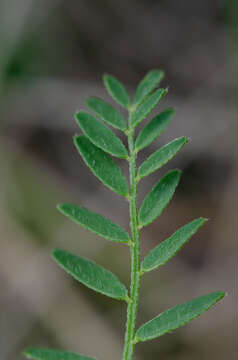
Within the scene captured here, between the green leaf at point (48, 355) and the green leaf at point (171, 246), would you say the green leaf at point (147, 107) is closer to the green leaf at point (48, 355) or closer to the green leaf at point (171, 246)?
the green leaf at point (171, 246)

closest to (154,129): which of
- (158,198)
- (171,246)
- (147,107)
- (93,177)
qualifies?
(147,107)

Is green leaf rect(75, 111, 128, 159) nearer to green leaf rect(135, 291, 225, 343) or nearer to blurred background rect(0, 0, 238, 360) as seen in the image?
green leaf rect(135, 291, 225, 343)

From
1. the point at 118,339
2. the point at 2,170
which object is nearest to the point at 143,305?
the point at 118,339

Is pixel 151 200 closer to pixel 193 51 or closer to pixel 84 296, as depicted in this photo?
pixel 84 296

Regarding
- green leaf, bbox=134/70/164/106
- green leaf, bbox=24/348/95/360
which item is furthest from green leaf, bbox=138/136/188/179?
green leaf, bbox=24/348/95/360

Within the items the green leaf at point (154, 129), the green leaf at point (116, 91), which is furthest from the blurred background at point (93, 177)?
the green leaf at point (154, 129)

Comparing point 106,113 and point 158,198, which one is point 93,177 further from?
point 158,198

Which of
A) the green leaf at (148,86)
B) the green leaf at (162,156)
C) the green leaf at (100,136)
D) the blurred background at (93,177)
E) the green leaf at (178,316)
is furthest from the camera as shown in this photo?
the blurred background at (93,177)
